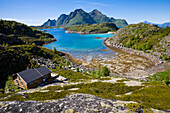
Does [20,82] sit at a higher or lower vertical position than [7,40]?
lower

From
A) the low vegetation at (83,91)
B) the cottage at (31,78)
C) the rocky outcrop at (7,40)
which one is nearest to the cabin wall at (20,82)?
the cottage at (31,78)

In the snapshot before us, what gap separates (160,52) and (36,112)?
11905 cm

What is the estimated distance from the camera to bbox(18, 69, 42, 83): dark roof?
35.6 m

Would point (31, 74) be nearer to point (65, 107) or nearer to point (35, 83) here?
point (35, 83)

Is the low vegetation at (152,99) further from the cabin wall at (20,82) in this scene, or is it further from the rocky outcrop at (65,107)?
the cabin wall at (20,82)

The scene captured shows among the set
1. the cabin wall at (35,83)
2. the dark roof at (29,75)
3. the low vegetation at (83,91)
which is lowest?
the cabin wall at (35,83)

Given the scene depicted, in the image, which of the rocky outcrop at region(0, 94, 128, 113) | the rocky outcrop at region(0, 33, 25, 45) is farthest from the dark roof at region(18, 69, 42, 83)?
the rocky outcrop at region(0, 33, 25, 45)

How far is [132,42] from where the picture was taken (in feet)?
454

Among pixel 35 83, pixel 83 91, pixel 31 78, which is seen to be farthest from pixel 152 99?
pixel 31 78

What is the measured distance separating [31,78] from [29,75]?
1.98 m

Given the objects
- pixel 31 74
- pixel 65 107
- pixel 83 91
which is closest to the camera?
pixel 65 107

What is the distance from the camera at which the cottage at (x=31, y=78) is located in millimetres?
35338

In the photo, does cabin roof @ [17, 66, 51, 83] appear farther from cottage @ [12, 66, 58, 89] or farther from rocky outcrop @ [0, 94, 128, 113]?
rocky outcrop @ [0, 94, 128, 113]

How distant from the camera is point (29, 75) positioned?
37.7 m
